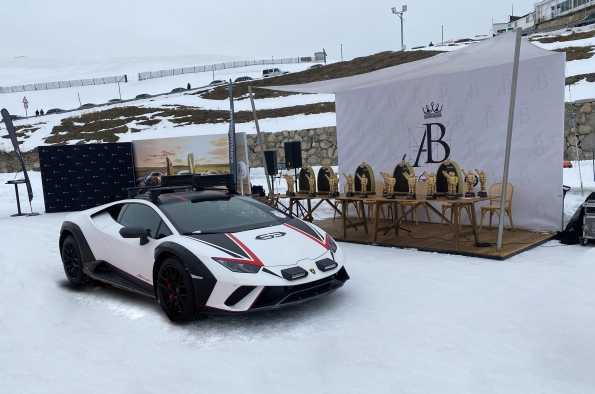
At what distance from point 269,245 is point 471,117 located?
5.45 metres

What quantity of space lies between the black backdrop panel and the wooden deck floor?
737 centimetres

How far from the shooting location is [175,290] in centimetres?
426

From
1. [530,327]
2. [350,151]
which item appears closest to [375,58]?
[350,151]

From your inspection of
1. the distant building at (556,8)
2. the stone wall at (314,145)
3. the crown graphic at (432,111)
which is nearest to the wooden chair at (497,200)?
the crown graphic at (432,111)

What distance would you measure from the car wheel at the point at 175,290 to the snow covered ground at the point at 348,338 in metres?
0.16

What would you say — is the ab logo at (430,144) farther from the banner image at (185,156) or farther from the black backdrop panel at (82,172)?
the black backdrop panel at (82,172)

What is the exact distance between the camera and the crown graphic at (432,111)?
8664 millimetres

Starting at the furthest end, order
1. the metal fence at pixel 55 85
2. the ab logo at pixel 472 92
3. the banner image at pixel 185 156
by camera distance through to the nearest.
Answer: the metal fence at pixel 55 85, the banner image at pixel 185 156, the ab logo at pixel 472 92

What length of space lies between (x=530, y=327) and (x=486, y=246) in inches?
115

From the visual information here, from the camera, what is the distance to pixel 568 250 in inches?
248

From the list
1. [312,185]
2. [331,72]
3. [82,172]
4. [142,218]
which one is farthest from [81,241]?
[331,72]

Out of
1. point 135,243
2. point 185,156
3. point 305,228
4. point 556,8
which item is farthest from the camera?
point 556,8

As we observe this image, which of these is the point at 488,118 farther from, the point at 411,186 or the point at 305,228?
the point at 305,228

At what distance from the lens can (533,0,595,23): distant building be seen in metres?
45.4
